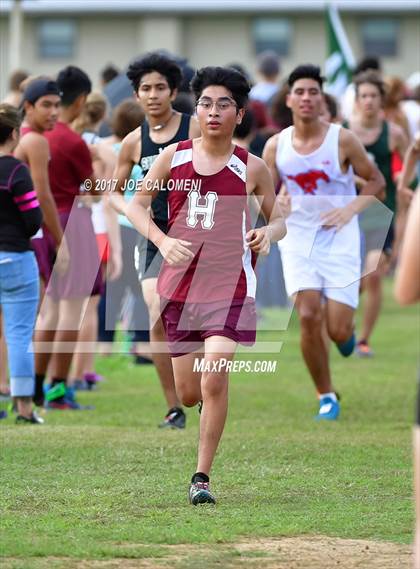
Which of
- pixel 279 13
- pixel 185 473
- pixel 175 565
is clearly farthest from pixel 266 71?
pixel 279 13

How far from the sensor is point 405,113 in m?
17.6

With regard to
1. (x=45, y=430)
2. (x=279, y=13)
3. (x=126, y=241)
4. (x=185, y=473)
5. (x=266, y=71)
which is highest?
(x=279, y=13)

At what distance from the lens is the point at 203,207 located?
24.6 ft

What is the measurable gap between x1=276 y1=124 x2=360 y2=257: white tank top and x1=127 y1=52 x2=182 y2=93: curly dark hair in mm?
1137

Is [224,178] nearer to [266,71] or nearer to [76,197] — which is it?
[76,197]

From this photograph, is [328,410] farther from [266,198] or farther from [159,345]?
[266,198]

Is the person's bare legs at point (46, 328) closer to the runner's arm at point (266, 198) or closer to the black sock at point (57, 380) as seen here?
the black sock at point (57, 380)

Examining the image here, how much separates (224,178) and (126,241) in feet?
19.5

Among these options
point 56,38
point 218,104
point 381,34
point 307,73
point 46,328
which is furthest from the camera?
point 56,38

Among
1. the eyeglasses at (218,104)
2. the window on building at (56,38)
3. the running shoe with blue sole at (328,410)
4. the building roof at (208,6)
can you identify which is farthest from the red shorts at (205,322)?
the window on building at (56,38)

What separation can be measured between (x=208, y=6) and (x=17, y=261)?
3902cm

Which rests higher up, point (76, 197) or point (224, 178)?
point (76, 197)

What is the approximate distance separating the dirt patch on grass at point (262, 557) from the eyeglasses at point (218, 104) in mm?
2346

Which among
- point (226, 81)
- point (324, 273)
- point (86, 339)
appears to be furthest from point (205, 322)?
point (86, 339)
